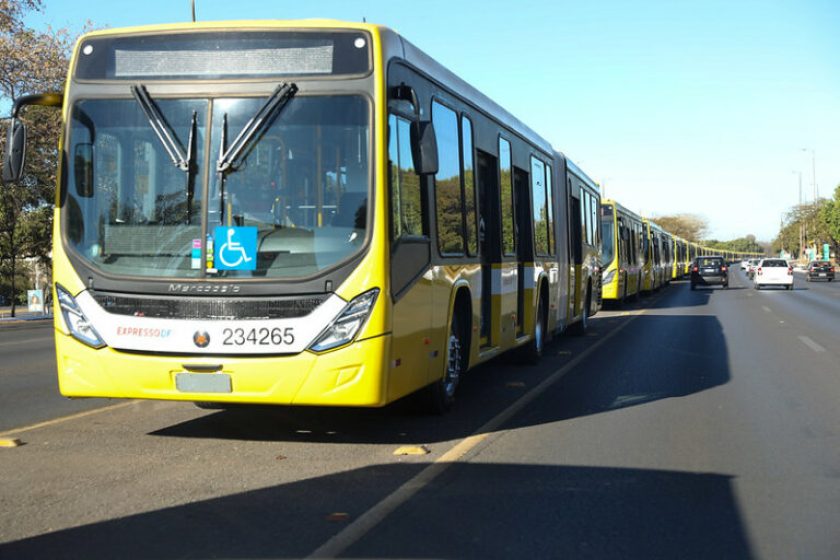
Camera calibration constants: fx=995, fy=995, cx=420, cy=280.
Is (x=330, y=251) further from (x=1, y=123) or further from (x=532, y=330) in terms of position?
(x=1, y=123)

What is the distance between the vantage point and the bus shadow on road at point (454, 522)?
4.82m

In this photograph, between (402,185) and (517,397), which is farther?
(517,397)

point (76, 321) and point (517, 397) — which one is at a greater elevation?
point (76, 321)

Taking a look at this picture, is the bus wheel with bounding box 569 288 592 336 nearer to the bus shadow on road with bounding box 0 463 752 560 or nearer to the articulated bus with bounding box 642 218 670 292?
the bus shadow on road with bounding box 0 463 752 560

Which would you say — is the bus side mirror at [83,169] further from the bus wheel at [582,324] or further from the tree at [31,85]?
the tree at [31,85]

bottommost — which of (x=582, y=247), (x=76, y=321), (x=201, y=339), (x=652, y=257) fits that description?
(x=201, y=339)

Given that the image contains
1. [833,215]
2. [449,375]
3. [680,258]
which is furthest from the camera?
[833,215]

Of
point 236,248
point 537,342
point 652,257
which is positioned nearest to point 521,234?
point 537,342

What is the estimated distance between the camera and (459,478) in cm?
643

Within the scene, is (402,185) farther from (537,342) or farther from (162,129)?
(537,342)

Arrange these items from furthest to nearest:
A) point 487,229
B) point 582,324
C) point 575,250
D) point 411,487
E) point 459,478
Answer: point 582,324
point 575,250
point 487,229
point 459,478
point 411,487

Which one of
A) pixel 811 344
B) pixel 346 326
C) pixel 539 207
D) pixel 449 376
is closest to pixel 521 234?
pixel 539 207

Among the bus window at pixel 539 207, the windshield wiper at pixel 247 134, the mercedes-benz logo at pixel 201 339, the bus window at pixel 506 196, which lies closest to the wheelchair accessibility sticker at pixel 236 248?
the windshield wiper at pixel 247 134

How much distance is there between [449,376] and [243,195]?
9.25 ft
